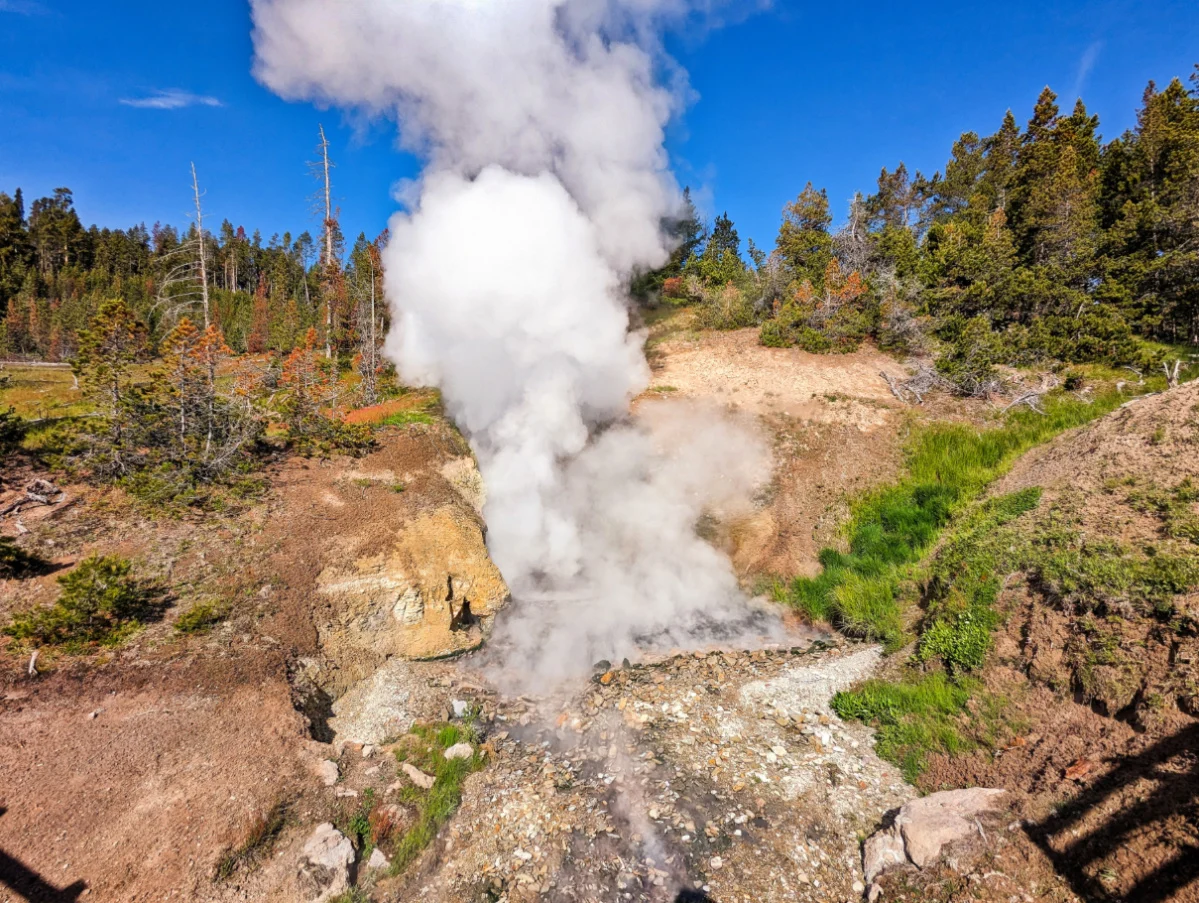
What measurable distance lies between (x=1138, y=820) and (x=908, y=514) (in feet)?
28.2

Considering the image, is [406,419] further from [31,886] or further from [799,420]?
[799,420]

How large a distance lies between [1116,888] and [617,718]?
5.71 meters

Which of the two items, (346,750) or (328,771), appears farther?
(346,750)

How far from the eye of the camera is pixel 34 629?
22.5 feet

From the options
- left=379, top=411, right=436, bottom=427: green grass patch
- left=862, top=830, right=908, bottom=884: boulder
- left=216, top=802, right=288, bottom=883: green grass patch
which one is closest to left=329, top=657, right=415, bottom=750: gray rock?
left=216, top=802, right=288, bottom=883: green grass patch


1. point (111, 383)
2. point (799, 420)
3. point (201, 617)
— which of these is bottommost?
point (201, 617)

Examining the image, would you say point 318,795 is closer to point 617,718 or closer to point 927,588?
point 617,718

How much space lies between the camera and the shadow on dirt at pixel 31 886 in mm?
4500

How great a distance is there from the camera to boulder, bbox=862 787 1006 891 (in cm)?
552

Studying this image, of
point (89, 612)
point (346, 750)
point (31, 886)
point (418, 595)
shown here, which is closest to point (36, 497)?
point (89, 612)

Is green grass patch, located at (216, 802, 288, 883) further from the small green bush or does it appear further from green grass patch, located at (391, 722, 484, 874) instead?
the small green bush

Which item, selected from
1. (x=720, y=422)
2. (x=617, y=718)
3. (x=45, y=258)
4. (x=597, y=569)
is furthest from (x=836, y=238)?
(x=45, y=258)

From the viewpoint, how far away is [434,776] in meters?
7.02

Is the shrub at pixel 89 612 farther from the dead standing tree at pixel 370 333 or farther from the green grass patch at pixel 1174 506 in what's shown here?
the green grass patch at pixel 1174 506
